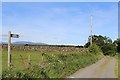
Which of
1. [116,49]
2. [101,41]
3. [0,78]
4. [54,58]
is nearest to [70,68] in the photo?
[54,58]

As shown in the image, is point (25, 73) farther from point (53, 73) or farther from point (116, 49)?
point (116, 49)

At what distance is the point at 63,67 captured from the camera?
61.2 ft

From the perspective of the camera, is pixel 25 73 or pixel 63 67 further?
pixel 63 67

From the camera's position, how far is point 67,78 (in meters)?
16.8

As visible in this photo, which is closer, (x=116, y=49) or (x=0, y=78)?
(x=0, y=78)

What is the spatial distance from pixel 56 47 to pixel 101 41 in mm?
35651

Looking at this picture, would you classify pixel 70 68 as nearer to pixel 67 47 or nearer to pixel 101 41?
pixel 67 47

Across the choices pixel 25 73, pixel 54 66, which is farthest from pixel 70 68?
pixel 25 73

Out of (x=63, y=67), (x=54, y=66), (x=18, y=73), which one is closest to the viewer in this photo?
(x=18, y=73)

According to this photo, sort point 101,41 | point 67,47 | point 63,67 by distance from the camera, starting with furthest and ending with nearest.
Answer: point 101,41 → point 67,47 → point 63,67

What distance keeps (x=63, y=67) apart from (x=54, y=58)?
1645mm

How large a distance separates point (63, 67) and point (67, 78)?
189 centimetres

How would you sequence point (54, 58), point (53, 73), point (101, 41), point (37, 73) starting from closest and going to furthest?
point (37, 73)
point (53, 73)
point (54, 58)
point (101, 41)

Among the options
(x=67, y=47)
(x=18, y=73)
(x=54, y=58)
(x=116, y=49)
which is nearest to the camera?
(x=18, y=73)
